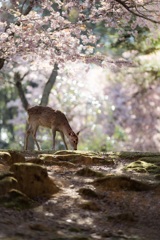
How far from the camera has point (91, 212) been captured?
8.33 meters

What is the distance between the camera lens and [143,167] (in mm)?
11414

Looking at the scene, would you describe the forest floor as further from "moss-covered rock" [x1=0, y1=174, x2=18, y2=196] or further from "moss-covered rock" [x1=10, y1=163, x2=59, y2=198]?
"moss-covered rock" [x1=0, y1=174, x2=18, y2=196]

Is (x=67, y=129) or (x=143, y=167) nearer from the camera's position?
(x=143, y=167)

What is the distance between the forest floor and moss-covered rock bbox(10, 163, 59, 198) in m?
0.08

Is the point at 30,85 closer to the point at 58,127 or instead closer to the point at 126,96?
the point at 126,96

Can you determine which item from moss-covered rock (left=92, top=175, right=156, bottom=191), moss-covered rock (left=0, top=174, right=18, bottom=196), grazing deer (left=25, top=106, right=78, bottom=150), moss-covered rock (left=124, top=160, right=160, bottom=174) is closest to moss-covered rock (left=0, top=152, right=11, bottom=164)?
moss-covered rock (left=92, top=175, right=156, bottom=191)

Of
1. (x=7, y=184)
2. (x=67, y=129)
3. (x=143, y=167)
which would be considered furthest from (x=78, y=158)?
(x=67, y=129)

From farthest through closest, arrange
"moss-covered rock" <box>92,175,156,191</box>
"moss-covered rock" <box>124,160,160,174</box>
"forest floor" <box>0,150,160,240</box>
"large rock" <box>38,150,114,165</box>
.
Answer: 1. "large rock" <box>38,150,114,165</box>
2. "moss-covered rock" <box>124,160,160,174</box>
3. "moss-covered rock" <box>92,175,156,191</box>
4. "forest floor" <box>0,150,160,240</box>

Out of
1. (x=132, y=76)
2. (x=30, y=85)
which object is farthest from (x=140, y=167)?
(x=30, y=85)

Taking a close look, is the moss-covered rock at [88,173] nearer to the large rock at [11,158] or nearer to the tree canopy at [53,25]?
the large rock at [11,158]

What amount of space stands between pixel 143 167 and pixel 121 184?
2.04m

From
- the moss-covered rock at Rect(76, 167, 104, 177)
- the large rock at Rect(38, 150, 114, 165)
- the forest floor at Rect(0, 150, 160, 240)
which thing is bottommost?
the forest floor at Rect(0, 150, 160, 240)

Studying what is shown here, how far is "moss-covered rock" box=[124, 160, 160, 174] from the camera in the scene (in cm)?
1116

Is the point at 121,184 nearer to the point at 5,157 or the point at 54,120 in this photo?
the point at 5,157
